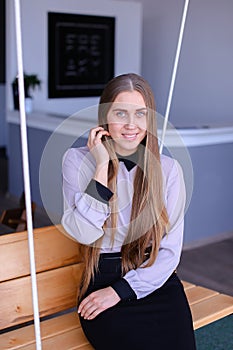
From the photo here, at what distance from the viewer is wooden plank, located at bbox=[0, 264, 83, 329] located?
1922 millimetres

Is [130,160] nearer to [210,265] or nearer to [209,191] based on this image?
[210,265]

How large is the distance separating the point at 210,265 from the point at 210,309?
69.6 inches

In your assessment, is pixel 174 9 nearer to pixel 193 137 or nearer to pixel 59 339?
pixel 193 137

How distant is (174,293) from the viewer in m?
1.94

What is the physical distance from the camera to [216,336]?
2.51 metres

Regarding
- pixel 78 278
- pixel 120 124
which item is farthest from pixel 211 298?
pixel 120 124

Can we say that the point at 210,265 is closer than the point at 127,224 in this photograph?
No

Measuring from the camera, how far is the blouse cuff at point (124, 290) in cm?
185

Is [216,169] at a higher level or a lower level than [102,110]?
lower

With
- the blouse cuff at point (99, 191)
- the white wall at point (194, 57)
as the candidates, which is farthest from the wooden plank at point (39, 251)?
the white wall at point (194, 57)

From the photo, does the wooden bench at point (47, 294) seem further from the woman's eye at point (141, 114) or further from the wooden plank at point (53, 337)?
the woman's eye at point (141, 114)

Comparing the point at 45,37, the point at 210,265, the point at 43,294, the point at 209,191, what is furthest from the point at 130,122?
the point at 45,37

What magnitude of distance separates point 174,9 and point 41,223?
2.88 meters

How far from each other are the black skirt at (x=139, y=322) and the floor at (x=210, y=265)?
1.35 m
